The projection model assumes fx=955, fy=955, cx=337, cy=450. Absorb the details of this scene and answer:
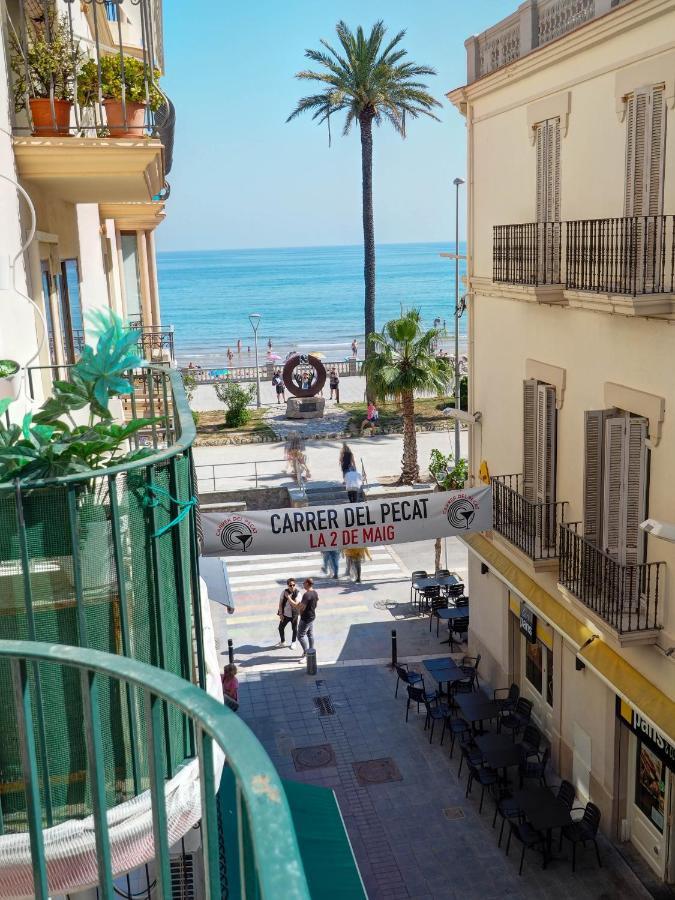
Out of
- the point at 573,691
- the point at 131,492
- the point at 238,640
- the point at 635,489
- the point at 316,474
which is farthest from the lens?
the point at 316,474

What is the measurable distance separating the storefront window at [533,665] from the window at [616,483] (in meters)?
4.06

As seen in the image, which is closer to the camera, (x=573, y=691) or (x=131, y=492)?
(x=131, y=492)

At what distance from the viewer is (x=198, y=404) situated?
159 ft

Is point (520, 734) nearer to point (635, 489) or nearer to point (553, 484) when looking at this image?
point (553, 484)

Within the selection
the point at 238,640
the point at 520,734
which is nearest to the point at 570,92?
the point at 520,734

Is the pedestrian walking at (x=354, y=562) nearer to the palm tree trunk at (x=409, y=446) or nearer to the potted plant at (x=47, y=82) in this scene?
the palm tree trunk at (x=409, y=446)

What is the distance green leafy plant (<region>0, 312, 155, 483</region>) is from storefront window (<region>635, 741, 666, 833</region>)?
32.4ft

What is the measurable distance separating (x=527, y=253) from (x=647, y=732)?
7369 millimetres

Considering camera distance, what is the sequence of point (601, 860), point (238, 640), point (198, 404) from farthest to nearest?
point (198, 404)
point (238, 640)
point (601, 860)

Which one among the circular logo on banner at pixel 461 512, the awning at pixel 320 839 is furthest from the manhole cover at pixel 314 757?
the circular logo on banner at pixel 461 512

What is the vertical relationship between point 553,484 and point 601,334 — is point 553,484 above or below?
below

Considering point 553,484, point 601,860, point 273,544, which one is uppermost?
point 553,484

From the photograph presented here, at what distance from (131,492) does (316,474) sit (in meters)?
28.2

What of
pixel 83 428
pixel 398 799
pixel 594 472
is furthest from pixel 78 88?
pixel 398 799
